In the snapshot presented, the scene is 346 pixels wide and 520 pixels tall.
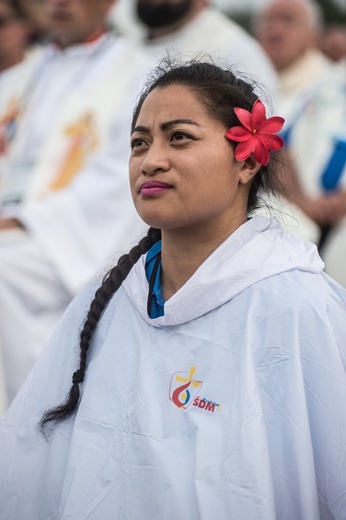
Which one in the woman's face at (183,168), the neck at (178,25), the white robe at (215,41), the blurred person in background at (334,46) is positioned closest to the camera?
the woman's face at (183,168)

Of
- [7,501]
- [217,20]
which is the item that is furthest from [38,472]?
[217,20]

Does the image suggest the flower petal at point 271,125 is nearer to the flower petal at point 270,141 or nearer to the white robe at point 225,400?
the flower petal at point 270,141

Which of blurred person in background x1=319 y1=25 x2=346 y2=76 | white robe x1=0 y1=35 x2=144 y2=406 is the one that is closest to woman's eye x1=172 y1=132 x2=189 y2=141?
white robe x1=0 y1=35 x2=144 y2=406

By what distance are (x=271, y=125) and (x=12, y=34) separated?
13.7ft

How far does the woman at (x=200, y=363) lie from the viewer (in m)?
2.34

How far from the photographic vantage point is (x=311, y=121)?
6832 millimetres

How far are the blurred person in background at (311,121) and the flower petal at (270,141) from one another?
2.34 m

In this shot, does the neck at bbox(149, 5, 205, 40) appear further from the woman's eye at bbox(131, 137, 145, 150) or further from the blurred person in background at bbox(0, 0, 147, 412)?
the woman's eye at bbox(131, 137, 145, 150)

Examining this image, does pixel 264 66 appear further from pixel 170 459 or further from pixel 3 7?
pixel 170 459

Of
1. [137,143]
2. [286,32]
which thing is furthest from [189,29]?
[137,143]

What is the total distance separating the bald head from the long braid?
540 centimetres

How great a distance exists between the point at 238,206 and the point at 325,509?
0.77 metres

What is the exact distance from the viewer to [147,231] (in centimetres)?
292

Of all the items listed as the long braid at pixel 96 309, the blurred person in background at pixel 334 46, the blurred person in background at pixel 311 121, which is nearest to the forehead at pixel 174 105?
the long braid at pixel 96 309
